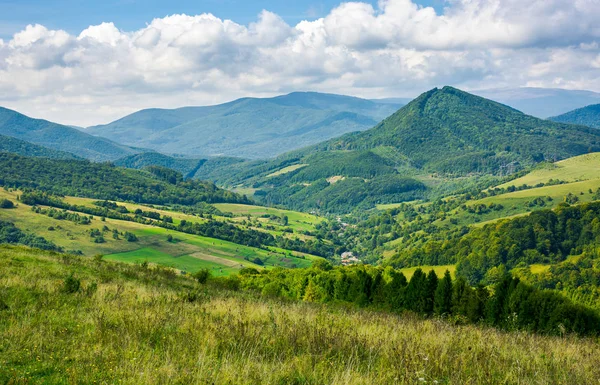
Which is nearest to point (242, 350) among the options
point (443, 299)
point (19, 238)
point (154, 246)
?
point (443, 299)

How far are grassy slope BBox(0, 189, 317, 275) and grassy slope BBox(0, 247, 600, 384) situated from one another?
12983cm

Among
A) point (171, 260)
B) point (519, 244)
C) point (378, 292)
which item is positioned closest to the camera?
point (378, 292)

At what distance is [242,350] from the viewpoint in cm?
878

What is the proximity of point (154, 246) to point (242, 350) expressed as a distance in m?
162

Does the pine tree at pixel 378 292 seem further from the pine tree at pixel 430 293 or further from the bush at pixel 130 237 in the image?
the bush at pixel 130 237

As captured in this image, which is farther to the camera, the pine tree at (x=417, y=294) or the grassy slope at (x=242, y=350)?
the pine tree at (x=417, y=294)

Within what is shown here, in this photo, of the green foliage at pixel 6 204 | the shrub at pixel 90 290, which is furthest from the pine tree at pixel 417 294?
Result: the green foliage at pixel 6 204

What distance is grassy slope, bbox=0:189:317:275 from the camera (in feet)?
489

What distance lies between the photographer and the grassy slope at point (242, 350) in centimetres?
728

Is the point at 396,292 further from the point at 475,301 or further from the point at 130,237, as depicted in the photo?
the point at 130,237

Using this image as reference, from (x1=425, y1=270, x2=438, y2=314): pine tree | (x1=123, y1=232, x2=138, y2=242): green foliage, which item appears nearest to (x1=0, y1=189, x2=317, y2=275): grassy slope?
(x1=123, y1=232, x2=138, y2=242): green foliage

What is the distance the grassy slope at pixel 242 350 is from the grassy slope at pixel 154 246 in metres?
130

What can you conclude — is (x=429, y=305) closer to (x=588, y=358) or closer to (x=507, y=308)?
(x=507, y=308)

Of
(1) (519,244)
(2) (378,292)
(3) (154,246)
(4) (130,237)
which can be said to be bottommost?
(3) (154,246)
